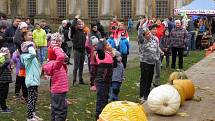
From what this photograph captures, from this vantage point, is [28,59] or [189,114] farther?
[28,59]

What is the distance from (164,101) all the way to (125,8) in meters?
54.1

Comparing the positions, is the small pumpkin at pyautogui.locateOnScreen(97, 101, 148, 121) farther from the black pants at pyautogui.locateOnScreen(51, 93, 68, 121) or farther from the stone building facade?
the stone building facade

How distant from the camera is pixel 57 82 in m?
10.0

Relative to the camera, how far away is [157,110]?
32.7 ft

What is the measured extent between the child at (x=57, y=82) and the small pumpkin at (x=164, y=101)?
1.66m

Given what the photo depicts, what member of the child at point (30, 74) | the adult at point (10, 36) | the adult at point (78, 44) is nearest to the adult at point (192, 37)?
the adult at point (78, 44)

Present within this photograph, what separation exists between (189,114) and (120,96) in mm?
4385

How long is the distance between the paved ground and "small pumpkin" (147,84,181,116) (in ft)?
0.38

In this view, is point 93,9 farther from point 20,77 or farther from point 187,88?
point 187,88

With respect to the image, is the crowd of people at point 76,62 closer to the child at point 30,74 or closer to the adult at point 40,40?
the child at point 30,74

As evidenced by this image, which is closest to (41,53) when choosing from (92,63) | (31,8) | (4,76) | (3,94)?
(92,63)

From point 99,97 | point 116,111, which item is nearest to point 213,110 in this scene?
point 99,97

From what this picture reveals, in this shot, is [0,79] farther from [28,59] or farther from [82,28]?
[82,28]

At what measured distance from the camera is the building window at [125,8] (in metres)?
63.4
